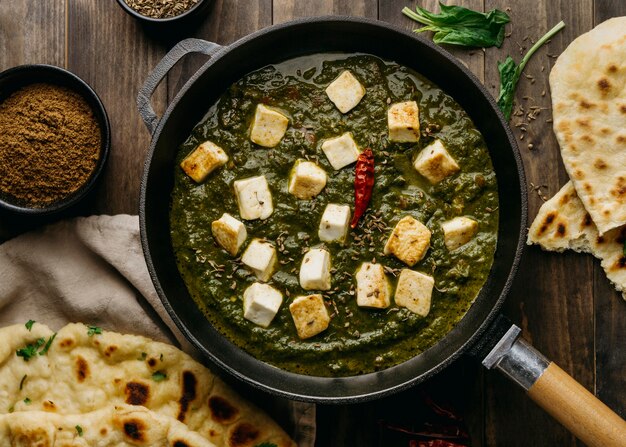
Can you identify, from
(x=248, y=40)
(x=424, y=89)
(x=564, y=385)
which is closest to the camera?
(x=564, y=385)

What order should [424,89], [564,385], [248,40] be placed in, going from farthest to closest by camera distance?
[424,89]
[248,40]
[564,385]

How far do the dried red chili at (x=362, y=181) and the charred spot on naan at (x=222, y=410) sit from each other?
1504 mm

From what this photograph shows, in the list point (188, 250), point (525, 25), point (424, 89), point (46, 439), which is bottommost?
point (46, 439)

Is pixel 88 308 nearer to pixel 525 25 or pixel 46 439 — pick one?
pixel 46 439

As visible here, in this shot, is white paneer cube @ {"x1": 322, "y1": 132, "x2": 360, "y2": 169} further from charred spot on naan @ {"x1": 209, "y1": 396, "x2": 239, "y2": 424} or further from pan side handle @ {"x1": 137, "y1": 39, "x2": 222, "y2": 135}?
charred spot on naan @ {"x1": 209, "y1": 396, "x2": 239, "y2": 424}

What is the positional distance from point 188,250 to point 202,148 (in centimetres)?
70

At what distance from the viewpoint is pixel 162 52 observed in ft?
17.5

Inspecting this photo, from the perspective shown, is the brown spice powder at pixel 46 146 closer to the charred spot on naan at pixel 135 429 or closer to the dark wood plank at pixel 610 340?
the charred spot on naan at pixel 135 429

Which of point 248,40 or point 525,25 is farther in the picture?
point 525,25

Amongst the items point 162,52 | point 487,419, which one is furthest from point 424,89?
point 487,419

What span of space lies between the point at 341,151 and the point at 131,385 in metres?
2.11

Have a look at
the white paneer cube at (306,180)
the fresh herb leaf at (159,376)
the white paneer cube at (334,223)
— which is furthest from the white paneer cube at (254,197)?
the fresh herb leaf at (159,376)

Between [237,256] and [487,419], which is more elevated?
[237,256]

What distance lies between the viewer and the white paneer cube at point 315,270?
4637 millimetres
